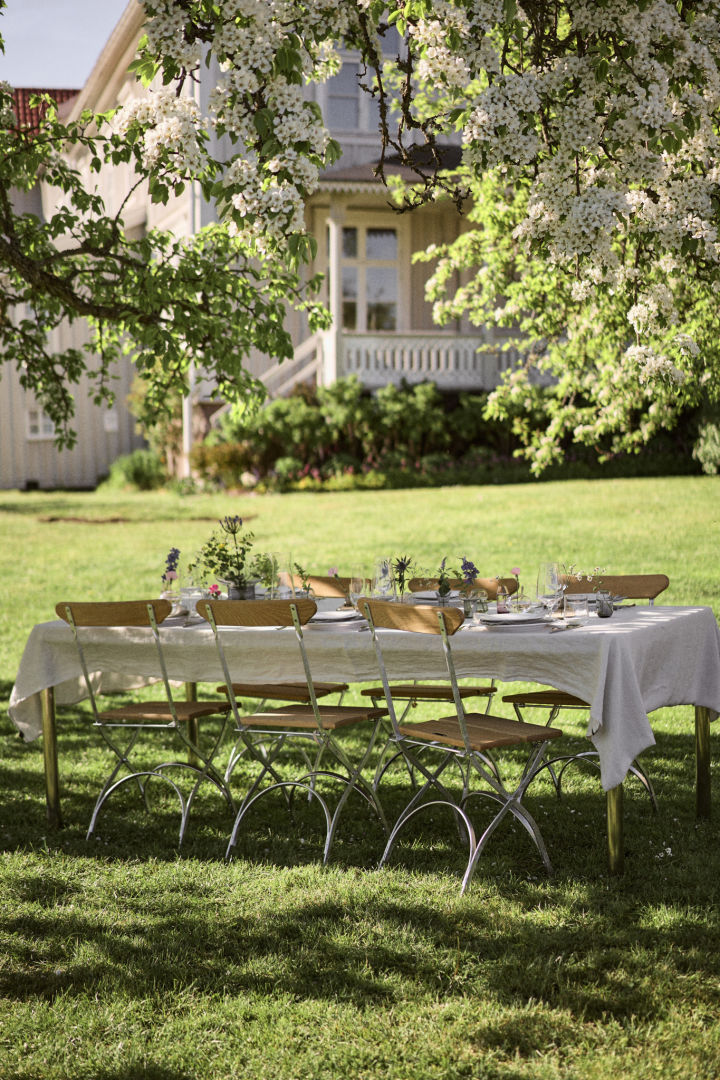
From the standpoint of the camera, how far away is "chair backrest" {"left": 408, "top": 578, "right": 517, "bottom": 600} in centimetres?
612

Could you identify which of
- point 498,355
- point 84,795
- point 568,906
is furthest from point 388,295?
point 568,906

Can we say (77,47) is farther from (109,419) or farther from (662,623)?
(662,623)

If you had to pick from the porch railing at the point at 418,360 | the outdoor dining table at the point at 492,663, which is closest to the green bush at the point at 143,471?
the porch railing at the point at 418,360

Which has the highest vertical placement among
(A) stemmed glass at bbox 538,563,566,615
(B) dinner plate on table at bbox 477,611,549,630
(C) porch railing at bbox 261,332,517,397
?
(C) porch railing at bbox 261,332,517,397

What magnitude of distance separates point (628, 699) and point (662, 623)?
546mm

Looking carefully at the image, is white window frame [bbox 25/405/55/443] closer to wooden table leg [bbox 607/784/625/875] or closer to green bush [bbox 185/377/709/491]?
green bush [bbox 185/377/709/491]

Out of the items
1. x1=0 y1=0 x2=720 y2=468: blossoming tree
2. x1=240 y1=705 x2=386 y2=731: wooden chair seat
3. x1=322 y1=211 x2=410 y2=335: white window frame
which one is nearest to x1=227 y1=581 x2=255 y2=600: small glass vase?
x1=240 y1=705 x2=386 y2=731: wooden chair seat

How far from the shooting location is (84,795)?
6410 mm

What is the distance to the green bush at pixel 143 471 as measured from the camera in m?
22.1

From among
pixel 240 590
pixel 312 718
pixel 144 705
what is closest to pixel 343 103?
pixel 240 590

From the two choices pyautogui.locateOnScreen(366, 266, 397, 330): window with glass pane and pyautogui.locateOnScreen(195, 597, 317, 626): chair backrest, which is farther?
pyautogui.locateOnScreen(366, 266, 397, 330): window with glass pane

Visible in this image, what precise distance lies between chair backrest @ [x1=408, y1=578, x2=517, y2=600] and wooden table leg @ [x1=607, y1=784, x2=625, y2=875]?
5.17 feet

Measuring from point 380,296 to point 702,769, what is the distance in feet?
55.8

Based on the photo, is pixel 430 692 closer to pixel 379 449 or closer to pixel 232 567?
pixel 232 567
